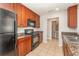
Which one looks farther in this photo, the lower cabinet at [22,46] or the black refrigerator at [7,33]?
the lower cabinet at [22,46]

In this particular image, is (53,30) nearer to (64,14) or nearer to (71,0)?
(64,14)

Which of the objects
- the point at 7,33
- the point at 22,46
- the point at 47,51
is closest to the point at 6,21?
the point at 7,33

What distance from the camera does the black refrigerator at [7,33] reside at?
1.81 meters

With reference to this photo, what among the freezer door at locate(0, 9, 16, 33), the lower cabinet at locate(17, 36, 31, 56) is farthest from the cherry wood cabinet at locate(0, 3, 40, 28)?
the lower cabinet at locate(17, 36, 31, 56)

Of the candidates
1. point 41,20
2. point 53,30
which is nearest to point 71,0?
point 41,20

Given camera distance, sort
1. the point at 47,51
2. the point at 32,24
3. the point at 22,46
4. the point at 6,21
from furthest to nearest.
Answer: the point at 32,24 < the point at 47,51 < the point at 22,46 < the point at 6,21

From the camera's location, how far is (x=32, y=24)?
15.9 feet

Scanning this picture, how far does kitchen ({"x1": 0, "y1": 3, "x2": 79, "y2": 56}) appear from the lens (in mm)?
2751

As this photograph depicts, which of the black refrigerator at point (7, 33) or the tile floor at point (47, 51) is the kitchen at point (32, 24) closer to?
the black refrigerator at point (7, 33)

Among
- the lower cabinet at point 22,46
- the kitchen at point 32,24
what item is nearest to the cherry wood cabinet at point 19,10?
the kitchen at point 32,24

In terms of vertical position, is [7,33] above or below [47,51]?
above

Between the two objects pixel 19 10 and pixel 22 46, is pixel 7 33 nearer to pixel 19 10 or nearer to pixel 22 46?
pixel 22 46

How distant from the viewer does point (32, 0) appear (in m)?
0.98

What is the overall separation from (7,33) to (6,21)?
8.7 inches
